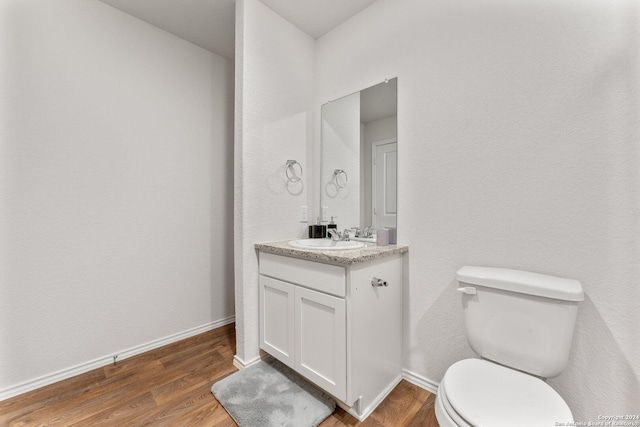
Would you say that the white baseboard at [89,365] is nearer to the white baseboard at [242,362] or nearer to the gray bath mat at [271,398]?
the white baseboard at [242,362]

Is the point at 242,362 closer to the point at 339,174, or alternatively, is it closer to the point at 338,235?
the point at 338,235

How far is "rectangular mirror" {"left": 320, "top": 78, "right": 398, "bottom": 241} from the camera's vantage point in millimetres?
1768

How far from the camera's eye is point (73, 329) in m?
1.72

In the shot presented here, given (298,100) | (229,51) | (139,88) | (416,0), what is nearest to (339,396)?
(298,100)

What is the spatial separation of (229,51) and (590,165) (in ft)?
8.55

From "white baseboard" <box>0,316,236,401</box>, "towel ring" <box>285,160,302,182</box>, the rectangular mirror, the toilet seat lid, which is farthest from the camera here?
"towel ring" <box>285,160,302,182</box>

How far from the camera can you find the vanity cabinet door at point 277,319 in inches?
63.1

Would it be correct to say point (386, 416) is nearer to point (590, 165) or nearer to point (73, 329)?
point (590, 165)

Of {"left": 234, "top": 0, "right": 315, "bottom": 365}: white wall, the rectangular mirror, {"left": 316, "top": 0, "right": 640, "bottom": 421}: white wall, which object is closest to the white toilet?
{"left": 316, "top": 0, "right": 640, "bottom": 421}: white wall

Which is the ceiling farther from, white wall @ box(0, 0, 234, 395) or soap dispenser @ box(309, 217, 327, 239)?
soap dispenser @ box(309, 217, 327, 239)

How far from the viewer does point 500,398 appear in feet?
3.03

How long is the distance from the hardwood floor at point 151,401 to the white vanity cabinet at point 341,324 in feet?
0.45

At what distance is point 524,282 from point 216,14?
250 centimetres

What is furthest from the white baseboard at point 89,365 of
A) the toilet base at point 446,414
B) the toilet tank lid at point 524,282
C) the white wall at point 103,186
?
the toilet tank lid at point 524,282
